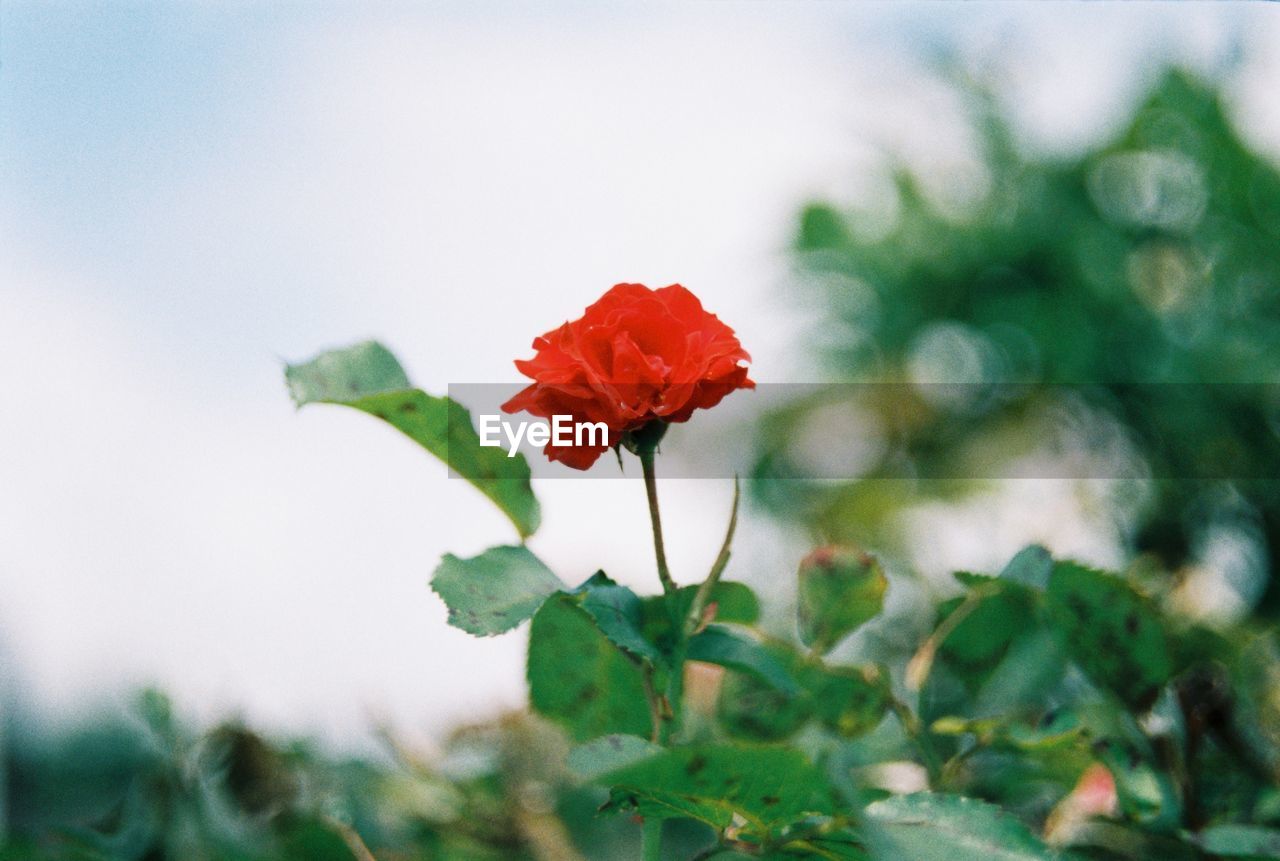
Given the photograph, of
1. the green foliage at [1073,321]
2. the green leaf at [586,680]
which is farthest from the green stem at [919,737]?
the green foliage at [1073,321]

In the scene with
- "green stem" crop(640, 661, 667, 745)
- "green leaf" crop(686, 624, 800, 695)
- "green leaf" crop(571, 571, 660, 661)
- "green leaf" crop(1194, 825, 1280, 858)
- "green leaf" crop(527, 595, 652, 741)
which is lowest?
"green leaf" crop(1194, 825, 1280, 858)

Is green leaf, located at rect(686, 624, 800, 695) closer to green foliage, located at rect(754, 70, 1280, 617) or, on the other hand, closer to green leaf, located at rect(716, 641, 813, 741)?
green leaf, located at rect(716, 641, 813, 741)

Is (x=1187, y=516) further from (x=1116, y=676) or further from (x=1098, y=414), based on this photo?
(x=1116, y=676)

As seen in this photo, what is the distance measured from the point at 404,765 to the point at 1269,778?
43 cm

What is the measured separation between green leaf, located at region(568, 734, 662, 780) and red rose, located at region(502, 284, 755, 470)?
11 cm

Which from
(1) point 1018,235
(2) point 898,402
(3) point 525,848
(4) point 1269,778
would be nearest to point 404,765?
(3) point 525,848

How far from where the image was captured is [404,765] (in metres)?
0.56

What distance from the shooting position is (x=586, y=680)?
1.23 ft

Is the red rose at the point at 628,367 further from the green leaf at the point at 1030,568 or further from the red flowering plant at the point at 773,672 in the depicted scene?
the green leaf at the point at 1030,568

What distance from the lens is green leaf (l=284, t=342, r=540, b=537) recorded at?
12.0 inches

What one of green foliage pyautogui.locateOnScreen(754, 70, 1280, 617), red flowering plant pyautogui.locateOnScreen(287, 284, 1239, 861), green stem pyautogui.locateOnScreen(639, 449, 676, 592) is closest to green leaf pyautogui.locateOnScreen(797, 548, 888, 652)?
red flowering plant pyautogui.locateOnScreen(287, 284, 1239, 861)

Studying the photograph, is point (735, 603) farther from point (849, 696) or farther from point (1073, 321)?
point (1073, 321)

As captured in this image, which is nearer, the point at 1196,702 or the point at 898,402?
the point at 1196,702

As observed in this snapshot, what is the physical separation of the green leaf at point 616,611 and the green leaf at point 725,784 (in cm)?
4
